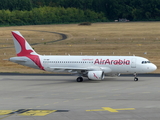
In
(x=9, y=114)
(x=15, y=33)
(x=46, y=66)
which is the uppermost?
(x=15, y=33)

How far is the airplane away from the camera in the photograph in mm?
57094

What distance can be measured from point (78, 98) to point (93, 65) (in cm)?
1643

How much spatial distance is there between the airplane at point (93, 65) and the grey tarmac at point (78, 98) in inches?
61.6

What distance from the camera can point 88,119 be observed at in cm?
3114

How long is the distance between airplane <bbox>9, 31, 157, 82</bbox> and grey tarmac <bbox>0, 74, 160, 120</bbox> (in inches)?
61.6

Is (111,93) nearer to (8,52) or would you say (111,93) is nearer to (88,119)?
(88,119)

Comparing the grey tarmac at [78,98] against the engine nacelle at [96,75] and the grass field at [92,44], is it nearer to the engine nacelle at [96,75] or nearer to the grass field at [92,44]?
the engine nacelle at [96,75]

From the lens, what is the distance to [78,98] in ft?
139

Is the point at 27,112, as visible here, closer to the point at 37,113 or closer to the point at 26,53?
the point at 37,113

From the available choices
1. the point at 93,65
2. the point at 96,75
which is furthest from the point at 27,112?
the point at 93,65

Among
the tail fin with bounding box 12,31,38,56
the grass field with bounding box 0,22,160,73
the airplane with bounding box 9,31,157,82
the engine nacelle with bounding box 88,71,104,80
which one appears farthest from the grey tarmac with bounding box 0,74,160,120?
the grass field with bounding box 0,22,160,73

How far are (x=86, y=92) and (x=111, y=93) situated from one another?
3334mm

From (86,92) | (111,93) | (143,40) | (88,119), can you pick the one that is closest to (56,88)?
(86,92)

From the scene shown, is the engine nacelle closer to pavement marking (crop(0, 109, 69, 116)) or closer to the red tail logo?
the red tail logo
